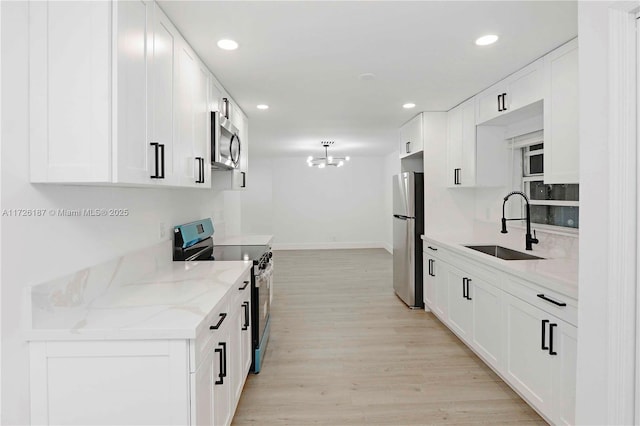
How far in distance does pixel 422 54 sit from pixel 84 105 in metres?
2.08

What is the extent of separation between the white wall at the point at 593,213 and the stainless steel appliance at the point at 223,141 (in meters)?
2.29

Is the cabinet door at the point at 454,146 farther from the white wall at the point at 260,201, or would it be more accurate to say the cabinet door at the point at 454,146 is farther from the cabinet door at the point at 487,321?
the white wall at the point at 260,201

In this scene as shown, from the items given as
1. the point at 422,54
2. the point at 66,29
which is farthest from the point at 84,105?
the point at 422,54

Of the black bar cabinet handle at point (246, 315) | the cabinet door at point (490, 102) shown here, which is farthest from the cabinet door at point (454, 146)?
the black bar cabinet handle at point (246, 315)

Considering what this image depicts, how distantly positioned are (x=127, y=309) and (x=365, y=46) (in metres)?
2.03

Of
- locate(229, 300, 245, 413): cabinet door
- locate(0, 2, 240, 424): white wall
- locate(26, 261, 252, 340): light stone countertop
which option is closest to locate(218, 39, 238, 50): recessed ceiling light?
locate(0, 2, 240, 424): white wall

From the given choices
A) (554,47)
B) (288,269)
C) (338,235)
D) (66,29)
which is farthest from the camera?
(338,235)

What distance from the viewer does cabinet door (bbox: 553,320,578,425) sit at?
1938 millimetres

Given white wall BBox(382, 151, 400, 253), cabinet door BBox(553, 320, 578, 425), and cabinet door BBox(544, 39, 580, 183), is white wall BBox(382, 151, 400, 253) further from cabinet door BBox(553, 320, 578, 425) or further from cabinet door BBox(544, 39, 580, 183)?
cabinet door BBox(553, 320, 578, 425)

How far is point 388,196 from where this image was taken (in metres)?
8.80

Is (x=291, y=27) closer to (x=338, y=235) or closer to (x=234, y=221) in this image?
(x=234, y=221)

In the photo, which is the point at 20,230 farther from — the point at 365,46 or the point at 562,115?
the point at 562,115

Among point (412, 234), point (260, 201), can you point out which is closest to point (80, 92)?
point (412, 234)

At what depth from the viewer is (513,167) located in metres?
3.82
